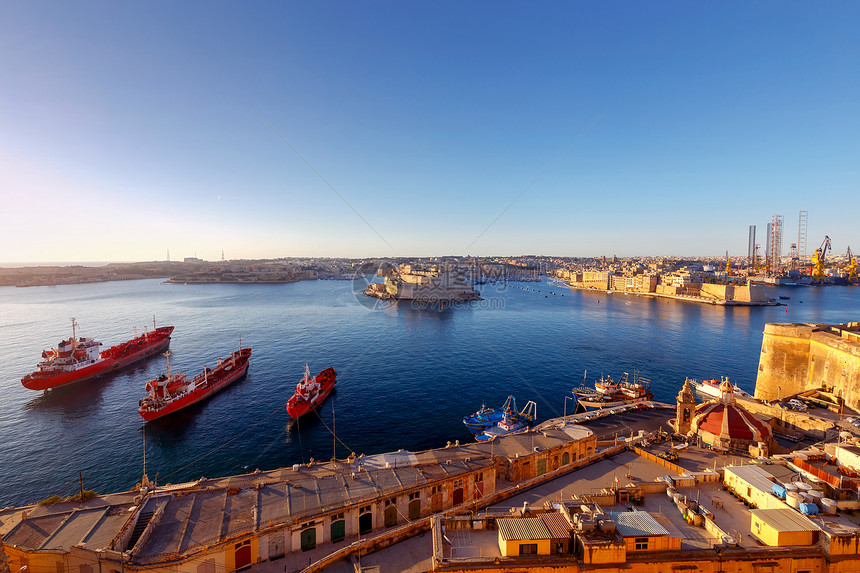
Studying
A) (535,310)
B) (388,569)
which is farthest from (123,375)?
(535,310)

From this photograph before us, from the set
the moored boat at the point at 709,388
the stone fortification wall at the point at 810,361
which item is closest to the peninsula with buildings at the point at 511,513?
the stone fortification wall at the point at 810,361

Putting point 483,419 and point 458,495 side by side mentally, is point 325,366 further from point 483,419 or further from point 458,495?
point 458,495

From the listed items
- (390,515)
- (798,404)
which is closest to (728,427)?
(798,404)

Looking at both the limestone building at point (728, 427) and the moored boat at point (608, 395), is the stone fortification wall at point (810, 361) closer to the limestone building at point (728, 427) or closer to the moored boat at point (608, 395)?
the moored boat at point (608, 395)

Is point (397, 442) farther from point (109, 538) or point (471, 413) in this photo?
point (109, 538)

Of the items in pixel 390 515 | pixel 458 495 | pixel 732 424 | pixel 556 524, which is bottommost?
pixel 458 495

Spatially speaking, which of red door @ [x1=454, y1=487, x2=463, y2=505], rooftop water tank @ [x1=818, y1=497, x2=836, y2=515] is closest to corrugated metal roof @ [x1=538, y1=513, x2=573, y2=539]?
rooftop water tank @ [x1=818, y1=497, x2=836, y2=515]
